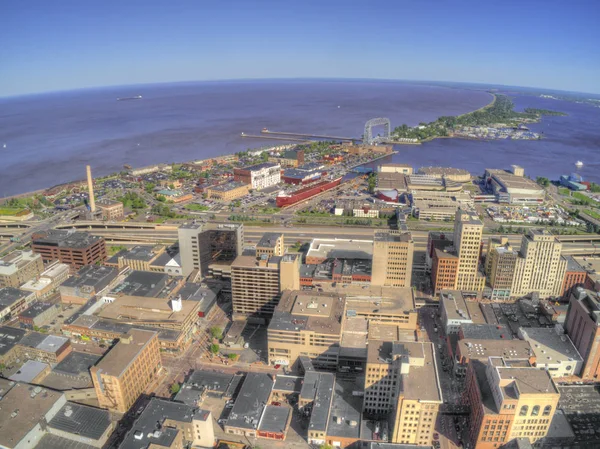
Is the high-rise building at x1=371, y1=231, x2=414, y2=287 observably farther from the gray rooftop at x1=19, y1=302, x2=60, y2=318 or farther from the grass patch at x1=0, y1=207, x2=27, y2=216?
the grass patch at x1=0, y1=207, x2=27, y2=216

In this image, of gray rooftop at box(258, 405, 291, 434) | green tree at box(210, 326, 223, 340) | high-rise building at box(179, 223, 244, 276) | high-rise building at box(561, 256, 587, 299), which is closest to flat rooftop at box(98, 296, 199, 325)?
green tree at box(210, 326, 223, 340)

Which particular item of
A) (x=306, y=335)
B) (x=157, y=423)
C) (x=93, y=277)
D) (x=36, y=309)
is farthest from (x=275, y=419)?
(x=93, y=277)

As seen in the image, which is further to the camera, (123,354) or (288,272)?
(288,272)

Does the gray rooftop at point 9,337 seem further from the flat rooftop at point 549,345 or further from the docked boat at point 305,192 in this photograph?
the docked boat at point 305,192

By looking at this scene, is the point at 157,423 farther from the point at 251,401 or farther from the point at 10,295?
the point at 10,295

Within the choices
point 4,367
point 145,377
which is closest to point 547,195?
point 145,377

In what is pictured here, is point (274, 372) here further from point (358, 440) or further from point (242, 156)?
point (242, 156)
